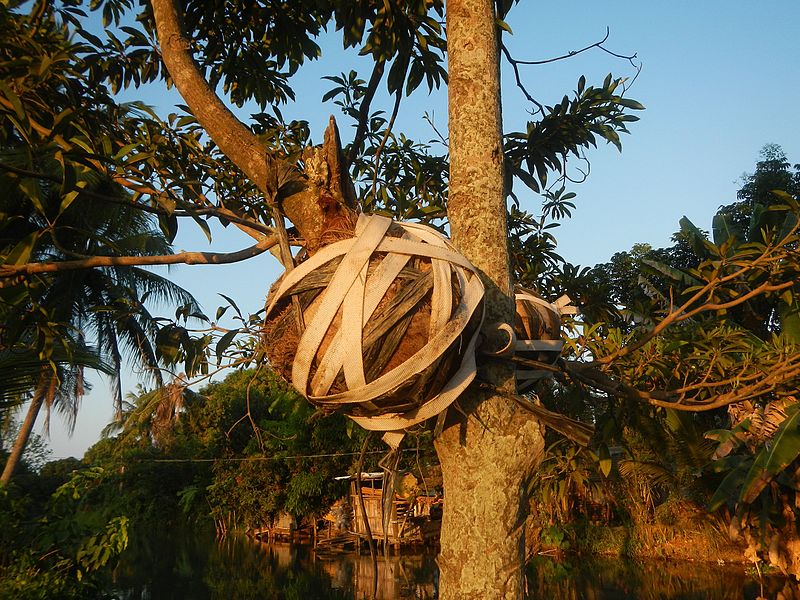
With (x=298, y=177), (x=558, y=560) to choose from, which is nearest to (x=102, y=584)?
(x=298, y=177)

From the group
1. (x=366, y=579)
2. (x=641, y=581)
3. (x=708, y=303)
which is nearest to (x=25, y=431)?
(x=366, y=579)

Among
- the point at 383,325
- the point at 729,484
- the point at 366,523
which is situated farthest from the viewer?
the point at 729,484

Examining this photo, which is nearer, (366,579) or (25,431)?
(25,431)

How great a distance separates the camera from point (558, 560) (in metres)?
14.5

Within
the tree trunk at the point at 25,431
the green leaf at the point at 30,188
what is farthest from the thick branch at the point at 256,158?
the tree trunk at the point at 25,431

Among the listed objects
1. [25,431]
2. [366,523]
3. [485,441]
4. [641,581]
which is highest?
[25,431]

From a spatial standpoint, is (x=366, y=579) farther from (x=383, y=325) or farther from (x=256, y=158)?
(x=383, y=325)

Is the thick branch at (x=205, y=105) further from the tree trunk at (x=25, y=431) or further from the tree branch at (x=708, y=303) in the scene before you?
the tree trunk at (x=25, y=431)

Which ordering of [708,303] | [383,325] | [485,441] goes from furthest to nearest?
[708,303]
[485,441]
[383,325]

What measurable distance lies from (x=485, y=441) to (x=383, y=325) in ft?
1.13

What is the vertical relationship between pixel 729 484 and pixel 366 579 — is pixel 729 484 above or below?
above

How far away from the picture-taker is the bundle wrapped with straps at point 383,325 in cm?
131

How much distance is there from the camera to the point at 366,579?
14016 mm

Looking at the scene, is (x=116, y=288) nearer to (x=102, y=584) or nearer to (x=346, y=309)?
(x=102, y=584)
